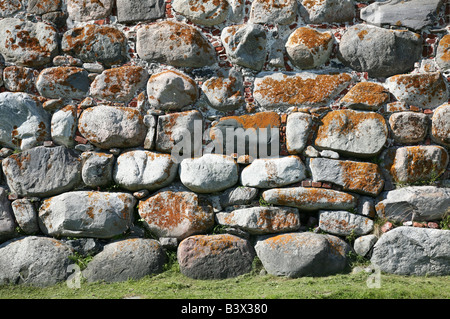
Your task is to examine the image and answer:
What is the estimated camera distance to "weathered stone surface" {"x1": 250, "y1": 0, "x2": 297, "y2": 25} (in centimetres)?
400

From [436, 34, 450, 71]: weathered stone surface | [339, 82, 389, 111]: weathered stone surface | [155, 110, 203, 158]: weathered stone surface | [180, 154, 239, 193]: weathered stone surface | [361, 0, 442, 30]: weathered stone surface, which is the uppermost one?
[361, 0, 442, 30]: weathered stone surface

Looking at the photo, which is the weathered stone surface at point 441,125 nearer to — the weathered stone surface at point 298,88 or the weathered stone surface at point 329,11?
the weathered stone surface at point 298,88

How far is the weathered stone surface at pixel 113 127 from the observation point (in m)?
3.98

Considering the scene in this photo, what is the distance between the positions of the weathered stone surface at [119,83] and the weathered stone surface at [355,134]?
1747 millimetres

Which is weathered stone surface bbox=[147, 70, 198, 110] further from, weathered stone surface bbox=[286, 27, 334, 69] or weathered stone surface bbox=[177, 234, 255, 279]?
weathered stone surface bbox=[177, 234, 255, 279]

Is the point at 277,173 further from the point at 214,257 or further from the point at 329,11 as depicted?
the point at 329,11

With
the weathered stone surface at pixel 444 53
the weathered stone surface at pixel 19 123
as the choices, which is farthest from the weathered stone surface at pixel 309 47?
the weathered stone surface at pixel 19 123

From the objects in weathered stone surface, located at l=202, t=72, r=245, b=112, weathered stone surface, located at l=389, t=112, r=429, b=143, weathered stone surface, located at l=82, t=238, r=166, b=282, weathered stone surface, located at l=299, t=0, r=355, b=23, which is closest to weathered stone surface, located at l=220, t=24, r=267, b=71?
weathered stone surface, located at l=202, t=72, r=245, b=112

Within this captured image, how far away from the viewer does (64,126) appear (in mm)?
4039

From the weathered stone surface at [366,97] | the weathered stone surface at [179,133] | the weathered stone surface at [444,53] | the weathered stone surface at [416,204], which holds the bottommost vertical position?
the weathered stone surface at [416,204]

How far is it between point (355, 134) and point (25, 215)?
9.86ft

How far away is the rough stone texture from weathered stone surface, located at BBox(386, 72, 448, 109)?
2303 mm

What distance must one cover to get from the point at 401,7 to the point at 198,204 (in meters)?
2.55

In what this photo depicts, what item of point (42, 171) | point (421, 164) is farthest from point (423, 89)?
point (42, 171)
